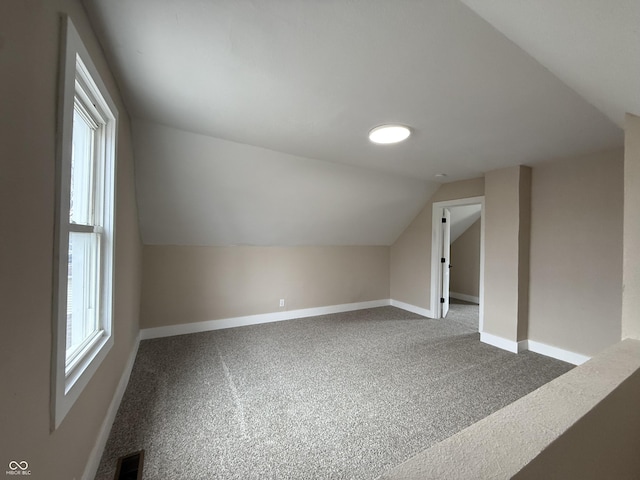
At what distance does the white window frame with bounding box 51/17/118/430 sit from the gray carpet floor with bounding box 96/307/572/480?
0.69 meters

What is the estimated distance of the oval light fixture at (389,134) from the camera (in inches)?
83.4

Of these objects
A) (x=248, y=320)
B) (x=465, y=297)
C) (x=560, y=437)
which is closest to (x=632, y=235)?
(x=560, y=437)

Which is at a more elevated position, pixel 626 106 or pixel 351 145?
pixel 351 145

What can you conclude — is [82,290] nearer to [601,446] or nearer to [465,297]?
[601,446]

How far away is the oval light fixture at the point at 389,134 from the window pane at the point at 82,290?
214 cm

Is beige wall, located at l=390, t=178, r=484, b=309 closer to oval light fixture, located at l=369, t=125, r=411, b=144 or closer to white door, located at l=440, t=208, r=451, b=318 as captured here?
white door, located at l=440, t=208, r=451, b=318

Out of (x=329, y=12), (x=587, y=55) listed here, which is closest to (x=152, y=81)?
(x=329, y=12)

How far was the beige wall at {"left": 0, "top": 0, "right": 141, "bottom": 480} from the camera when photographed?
0.69m

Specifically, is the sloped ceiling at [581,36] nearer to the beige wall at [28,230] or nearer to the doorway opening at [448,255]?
the beige wall at [28,230]

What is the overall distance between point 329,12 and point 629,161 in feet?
6.08

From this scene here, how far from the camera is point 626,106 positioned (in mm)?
1447

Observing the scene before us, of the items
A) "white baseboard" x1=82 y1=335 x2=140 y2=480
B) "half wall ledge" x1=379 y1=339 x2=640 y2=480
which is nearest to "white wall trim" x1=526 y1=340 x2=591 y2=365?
"half wall ledge" x1=379 y1=339 x2=640 y2=480

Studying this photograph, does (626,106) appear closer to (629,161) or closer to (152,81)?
(629,161)

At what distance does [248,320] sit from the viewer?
391cm
